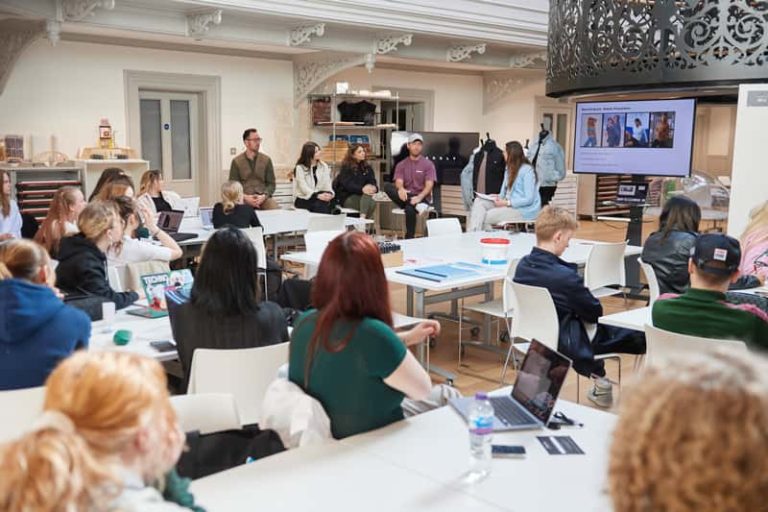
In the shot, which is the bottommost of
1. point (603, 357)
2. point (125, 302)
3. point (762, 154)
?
point (603, 357)

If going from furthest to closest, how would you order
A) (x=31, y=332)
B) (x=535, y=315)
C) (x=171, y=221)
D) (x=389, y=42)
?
(x=389, y=42) → (x=171, y=221) → (x=535, y=315) → (x=31, y=332)

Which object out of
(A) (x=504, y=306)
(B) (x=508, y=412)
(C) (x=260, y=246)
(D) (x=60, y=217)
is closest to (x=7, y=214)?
(D) (x=60, y=217)

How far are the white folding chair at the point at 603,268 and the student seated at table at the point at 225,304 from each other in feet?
9.99

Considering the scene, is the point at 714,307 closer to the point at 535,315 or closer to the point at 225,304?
the point at 535,315

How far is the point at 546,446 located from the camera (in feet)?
7.77

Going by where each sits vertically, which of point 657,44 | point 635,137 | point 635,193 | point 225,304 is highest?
point 657,44

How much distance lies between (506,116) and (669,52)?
826 cm

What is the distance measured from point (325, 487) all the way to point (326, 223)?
5697 millimetres

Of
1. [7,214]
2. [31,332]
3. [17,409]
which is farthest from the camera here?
[7,214]

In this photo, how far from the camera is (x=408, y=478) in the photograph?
213cm

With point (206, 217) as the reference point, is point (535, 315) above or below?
below

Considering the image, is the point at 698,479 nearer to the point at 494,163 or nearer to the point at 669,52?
the point at 669,52

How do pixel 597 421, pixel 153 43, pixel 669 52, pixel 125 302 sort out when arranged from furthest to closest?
pixel 153 43, pixel 669 52, pixel 125 302, pixel 597 421

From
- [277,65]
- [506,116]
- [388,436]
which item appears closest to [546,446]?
[388,436]
